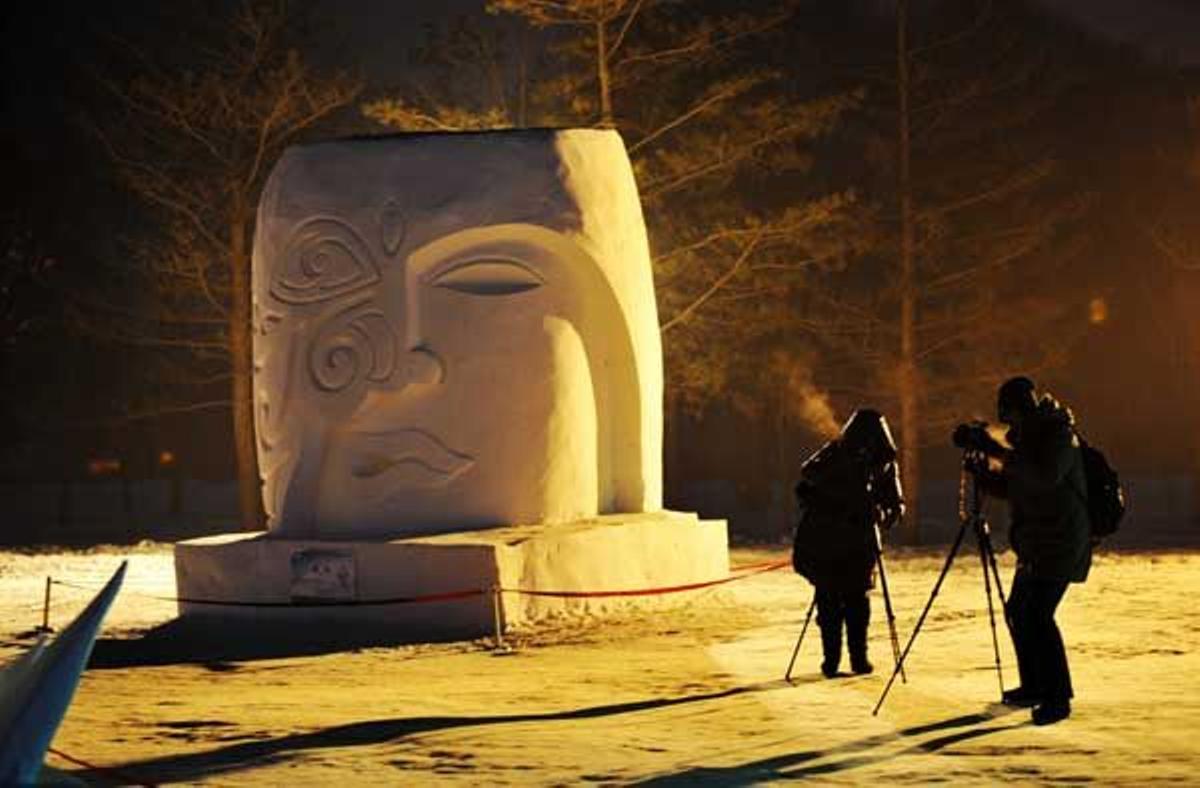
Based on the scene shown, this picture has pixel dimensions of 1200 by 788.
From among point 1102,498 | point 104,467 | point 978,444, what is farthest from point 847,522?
point 104,467

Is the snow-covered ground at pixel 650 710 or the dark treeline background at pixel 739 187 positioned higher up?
the dark treeline background at pixel 739 187

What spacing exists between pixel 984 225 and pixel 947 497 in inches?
589

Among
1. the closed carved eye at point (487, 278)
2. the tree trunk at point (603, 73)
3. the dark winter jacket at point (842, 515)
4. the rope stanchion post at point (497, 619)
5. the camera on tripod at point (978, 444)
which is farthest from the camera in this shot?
the tree trunk at point (603, 73)

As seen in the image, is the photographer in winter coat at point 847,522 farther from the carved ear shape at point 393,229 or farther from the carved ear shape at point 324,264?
the carved ear shape at point 324,264

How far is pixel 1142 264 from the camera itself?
134 ft

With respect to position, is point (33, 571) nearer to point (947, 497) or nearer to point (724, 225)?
point (724, 225)

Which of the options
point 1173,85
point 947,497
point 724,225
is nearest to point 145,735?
point 724,225

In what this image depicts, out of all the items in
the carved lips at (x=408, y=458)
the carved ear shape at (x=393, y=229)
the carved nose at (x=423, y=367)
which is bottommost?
the carved lips at (x=408, y=458)

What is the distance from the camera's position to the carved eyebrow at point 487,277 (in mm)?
17500

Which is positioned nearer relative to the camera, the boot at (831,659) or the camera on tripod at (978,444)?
the camera on tripod at (978,444)

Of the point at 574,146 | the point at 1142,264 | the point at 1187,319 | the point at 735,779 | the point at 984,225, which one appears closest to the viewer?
the point at 735,779

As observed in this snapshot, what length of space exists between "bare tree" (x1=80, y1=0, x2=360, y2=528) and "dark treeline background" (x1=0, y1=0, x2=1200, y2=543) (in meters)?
0.07

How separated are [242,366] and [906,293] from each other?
1002 cm

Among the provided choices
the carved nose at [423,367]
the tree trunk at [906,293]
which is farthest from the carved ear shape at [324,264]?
the tree trunk at [906,293]
